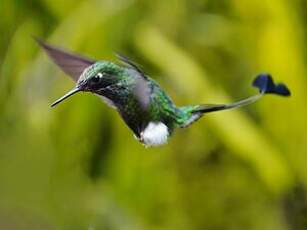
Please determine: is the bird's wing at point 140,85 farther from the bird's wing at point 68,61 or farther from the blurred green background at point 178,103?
the blurred green background at point 178,103

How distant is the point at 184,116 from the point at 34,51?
0.85 metres

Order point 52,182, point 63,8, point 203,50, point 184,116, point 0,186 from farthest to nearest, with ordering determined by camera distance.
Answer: point 203,50
point 63,8
point 52,182
point 0,186
point 184,116

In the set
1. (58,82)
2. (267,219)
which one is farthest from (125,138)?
(267,219)

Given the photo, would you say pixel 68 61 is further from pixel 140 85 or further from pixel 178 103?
pixel 178 103

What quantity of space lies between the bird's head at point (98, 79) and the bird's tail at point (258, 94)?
0.15 feet

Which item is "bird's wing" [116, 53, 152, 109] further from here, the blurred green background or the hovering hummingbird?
the blurred green background

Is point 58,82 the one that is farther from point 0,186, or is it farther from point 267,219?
point 267,219

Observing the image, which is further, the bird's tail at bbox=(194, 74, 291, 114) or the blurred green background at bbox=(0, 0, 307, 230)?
the blurred green background at bbox=(0, 0, 307, 230)

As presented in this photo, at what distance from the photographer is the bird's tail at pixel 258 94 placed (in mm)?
323

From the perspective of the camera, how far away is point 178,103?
1.08 meters

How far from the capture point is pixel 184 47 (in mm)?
1167

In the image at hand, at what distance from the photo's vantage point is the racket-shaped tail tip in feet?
1.09

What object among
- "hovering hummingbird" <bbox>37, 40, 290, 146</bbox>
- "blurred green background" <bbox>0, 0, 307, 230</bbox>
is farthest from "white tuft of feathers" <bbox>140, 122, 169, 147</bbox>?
"blurred green background" <bbox>0, 0, 307, 230</bbox>

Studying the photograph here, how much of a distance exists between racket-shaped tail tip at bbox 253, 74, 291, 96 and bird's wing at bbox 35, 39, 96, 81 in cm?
8
